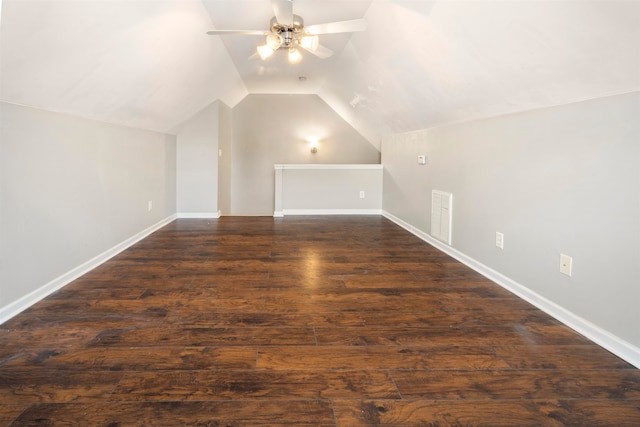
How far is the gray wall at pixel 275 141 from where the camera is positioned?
8031mm

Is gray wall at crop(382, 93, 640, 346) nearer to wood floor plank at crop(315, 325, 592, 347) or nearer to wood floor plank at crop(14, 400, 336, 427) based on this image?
wood floor plank at crop(315, 325, 592, 347)

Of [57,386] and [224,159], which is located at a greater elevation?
[224,159]

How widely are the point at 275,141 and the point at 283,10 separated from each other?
5216 mm

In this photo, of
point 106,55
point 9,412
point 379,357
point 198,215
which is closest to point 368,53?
point 106,55

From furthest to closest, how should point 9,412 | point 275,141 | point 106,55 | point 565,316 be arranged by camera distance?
point 275,141 → point 106,55 → point 565,316 → point 9,412

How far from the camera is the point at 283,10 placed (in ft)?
9.69

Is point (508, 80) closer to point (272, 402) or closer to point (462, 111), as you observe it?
point (462, 111)

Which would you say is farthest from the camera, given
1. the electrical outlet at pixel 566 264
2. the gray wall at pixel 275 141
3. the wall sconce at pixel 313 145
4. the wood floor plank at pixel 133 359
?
the wall sconce at pixel 313 145

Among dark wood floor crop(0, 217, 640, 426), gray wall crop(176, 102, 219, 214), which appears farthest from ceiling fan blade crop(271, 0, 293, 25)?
gray wall crop(176, 102, 219, 214)

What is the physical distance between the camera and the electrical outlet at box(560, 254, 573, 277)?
93.3 inches

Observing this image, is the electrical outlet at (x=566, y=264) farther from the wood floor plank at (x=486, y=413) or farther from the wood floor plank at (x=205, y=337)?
the wood floor plank at (x=205, y=337)

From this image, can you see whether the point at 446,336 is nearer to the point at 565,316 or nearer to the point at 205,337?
the point at 565,316

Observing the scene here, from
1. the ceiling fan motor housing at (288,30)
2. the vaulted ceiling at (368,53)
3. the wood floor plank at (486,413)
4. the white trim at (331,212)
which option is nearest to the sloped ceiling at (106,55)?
the vaulted ceiling at (368,53)

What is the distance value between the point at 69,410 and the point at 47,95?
2.00 metres
